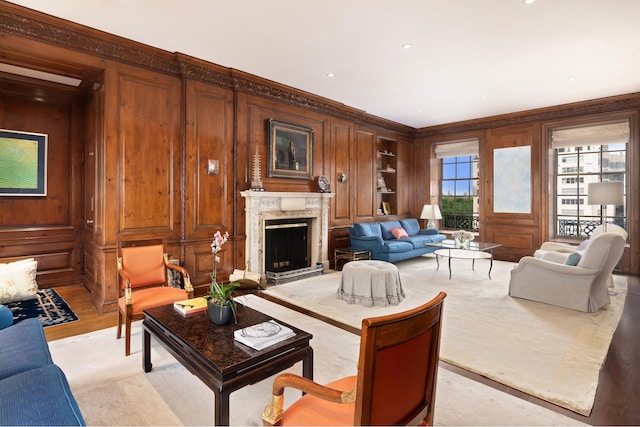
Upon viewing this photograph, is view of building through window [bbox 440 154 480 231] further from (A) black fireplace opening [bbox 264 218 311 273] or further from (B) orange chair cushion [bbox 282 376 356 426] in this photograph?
(B) orange chair cushion [bbox 282 376 356 426]

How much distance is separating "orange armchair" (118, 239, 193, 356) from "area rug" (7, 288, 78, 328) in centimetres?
99

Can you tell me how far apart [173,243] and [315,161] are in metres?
2.90

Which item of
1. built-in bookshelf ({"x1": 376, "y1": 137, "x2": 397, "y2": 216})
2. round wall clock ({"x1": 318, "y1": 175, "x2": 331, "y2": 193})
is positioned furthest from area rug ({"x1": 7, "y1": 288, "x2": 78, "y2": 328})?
built-in bookshelf ({"x1": 376, "y1": 137, "x2": 397, "y2": 216})

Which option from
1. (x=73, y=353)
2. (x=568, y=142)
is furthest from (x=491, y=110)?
(x=73, y=353)

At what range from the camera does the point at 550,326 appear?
10.8 ft

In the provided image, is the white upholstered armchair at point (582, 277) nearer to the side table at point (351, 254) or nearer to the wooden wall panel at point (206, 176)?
the side table at point (351, 254)

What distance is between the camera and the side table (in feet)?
19.4

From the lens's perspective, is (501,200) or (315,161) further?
(501,200)

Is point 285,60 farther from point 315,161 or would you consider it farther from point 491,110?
point 491,110

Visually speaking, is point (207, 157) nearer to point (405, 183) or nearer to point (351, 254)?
point (351, 254)

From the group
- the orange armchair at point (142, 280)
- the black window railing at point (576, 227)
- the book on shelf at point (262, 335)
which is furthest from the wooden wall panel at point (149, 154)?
the black window railing at point (576, 227)

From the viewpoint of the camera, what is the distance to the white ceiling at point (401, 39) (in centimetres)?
311

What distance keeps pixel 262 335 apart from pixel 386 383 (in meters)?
1.00

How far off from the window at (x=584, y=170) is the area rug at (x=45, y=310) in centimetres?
810
